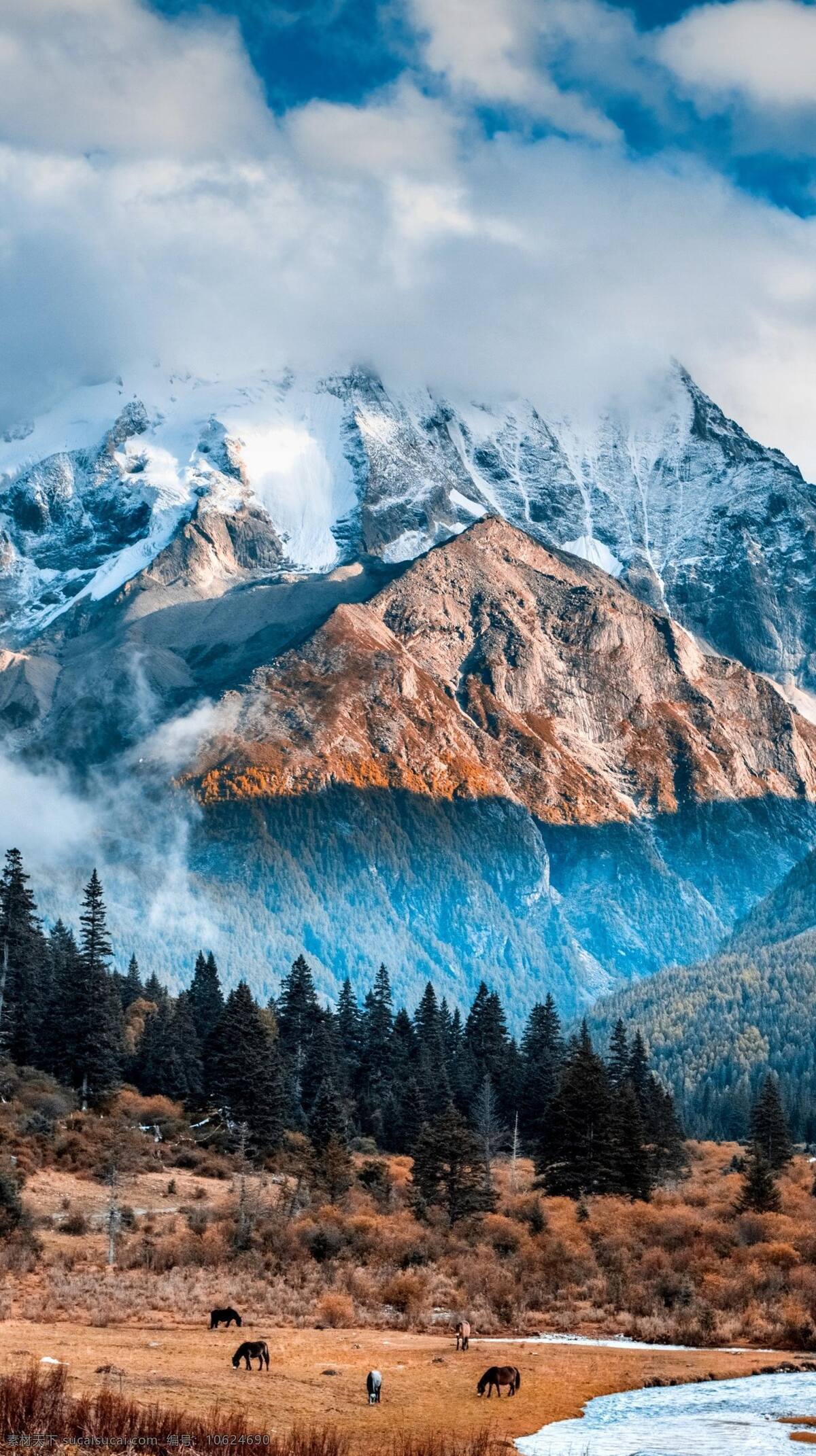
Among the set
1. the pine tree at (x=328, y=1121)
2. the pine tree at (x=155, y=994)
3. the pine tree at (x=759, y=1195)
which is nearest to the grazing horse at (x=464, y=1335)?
the pine tree at (x=759, y=1195)

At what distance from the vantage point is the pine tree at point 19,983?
11050cm

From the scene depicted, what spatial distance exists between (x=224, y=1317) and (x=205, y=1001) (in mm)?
100721

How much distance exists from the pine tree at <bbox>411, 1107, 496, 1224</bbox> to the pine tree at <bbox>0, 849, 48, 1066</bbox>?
3925 centimetres

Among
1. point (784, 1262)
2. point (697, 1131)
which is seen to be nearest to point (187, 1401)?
point (784, 1262)

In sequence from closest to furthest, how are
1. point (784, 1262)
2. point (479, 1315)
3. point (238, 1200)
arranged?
point (479, 1315), point (784, 1262), point (238, 1200)

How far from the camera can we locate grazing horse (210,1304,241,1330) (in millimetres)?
49406

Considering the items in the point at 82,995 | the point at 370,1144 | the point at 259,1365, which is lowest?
the point at 259,1365

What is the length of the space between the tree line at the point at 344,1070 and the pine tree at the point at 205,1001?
0.27 m

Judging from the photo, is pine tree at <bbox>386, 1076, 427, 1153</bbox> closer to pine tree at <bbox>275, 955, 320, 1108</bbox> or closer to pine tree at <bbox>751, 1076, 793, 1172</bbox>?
pine tree at <bbox>275, 955, 320, 1108</bbox>

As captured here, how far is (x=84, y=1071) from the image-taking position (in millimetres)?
103625

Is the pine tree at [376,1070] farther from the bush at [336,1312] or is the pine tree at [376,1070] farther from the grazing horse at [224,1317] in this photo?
the grazing horse at [224,1317]

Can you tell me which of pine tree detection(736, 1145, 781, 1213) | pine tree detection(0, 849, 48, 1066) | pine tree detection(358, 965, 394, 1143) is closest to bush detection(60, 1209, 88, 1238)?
pine tree detection(736, 1145, 781, 1213)

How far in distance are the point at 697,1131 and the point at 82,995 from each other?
119m

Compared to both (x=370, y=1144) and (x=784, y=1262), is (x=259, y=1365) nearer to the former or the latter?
(x=784, y=1262)
